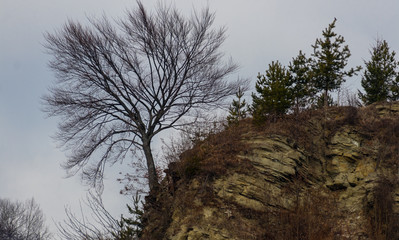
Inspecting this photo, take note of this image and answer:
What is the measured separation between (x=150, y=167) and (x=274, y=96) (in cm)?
572

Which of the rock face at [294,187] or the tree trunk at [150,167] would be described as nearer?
the rock face at [294,187]

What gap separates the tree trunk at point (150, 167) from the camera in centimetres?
1629

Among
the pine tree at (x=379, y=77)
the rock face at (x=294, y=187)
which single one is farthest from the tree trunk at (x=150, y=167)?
the pine tree at (x=379, y=77)

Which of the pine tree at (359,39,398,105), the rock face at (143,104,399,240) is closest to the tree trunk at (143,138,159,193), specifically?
the rock face at (143,104,399,240)

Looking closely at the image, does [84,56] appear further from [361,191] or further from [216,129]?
[361,191]

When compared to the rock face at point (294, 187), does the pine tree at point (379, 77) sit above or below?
above

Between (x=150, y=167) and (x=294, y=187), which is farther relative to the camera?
(x=150, y=167)

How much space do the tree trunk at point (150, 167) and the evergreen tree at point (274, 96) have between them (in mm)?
4386

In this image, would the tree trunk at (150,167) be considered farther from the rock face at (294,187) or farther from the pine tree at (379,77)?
the pine tree at (379,77)

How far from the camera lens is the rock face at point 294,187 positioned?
44.0ft

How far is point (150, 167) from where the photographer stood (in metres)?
17.1

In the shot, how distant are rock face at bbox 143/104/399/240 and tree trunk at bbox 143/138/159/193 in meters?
0.45

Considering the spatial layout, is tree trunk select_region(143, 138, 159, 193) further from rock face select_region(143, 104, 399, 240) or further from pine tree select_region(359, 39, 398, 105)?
pine tree select_region(359, 39, 398, 105)

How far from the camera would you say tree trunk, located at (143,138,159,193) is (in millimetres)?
16292
